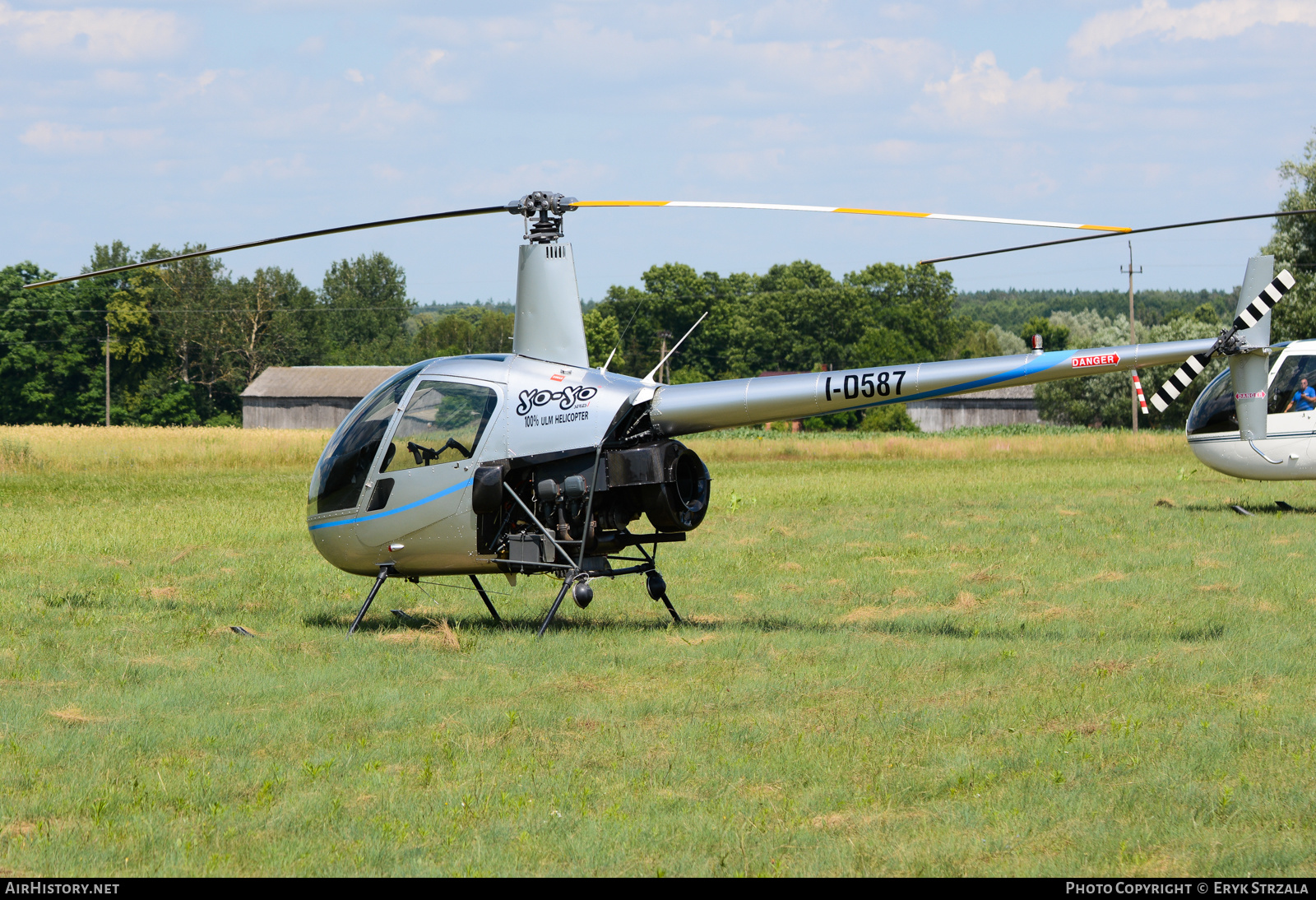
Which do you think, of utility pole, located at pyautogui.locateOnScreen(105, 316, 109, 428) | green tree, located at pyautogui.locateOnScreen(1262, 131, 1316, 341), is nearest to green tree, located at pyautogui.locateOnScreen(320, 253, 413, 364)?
utility pole, located at pyautogui.locateOnScreen(105, 316, 109, 428)

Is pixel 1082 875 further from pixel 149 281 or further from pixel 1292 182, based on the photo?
pixel 149 281

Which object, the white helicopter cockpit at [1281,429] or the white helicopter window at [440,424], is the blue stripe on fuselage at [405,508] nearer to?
the white helicopter window at [440,424]

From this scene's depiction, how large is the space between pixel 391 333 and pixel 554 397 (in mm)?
120542

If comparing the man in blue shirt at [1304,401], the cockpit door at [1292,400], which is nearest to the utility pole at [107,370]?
the cockpit door at [1292,400]

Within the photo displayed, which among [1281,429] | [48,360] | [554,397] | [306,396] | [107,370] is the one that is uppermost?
[48,360]

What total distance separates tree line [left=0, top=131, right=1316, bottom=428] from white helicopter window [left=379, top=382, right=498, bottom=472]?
183ft

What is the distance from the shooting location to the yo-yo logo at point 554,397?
Answer: 11.1 m

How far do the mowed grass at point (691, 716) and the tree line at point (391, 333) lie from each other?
52.0 m

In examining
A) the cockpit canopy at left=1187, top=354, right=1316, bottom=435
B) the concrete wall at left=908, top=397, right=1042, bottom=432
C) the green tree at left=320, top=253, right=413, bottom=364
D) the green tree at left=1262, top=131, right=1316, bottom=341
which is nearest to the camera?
the cockpit canopy at left=1187, top=354, right=1316, bottom=435

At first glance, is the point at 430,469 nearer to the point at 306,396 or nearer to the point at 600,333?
the point at 306,396

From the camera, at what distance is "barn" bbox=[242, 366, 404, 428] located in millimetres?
79688

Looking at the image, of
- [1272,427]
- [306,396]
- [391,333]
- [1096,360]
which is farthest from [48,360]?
Answer: [1096,360]

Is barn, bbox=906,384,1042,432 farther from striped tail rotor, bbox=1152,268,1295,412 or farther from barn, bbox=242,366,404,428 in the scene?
striped tail rotor, bbox=1152,268,1295,412

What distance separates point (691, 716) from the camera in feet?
27.2
